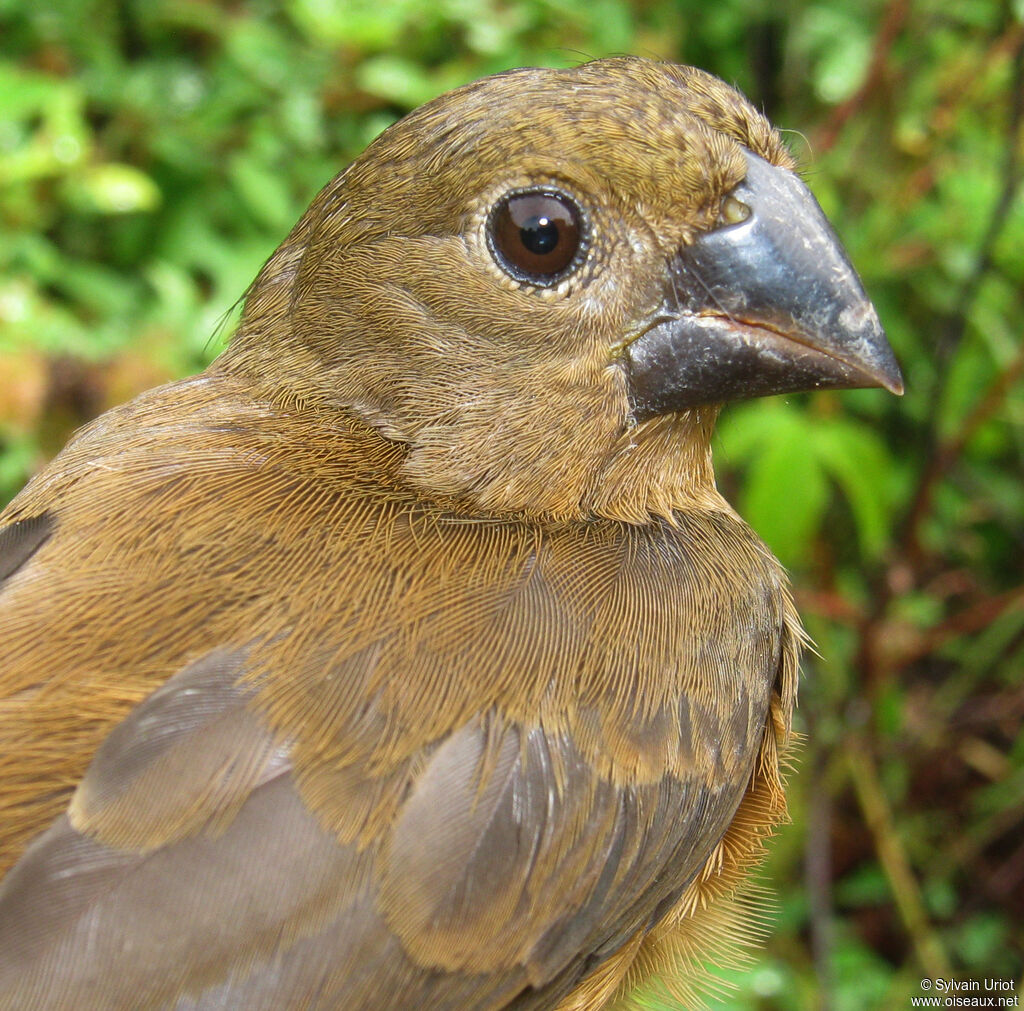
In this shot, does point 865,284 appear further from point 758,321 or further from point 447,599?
point 447,599

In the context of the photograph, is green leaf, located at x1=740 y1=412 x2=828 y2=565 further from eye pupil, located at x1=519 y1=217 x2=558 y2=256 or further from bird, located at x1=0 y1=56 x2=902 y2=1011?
eye pupil, located at x1=519 y1=217 x2=558 y2=256

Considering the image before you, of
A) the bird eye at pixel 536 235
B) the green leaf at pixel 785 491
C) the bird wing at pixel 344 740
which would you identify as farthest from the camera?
the green leaf at pixel 785 491

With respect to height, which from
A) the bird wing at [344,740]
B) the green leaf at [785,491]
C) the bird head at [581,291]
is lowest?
the green leaf at [785,491]

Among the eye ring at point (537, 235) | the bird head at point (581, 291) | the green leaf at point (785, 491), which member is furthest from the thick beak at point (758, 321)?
the green leaf at point (785, 491)

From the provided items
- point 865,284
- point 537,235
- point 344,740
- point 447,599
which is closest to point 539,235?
point 537,235

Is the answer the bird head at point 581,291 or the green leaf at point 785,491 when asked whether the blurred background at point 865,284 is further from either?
the bird head at point 581,291

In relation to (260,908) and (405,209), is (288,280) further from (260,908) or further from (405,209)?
(260,908)

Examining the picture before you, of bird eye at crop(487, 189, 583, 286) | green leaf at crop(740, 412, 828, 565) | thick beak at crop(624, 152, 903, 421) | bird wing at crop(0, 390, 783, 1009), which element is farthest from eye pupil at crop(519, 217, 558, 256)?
green leaf at crop(740, 412, 828, 565)

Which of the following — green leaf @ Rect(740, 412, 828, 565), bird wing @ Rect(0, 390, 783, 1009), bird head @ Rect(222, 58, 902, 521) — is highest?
bird head @ Rect(222, 58, 902, 521)

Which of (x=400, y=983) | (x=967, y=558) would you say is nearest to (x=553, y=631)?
(x=400, y=983)
